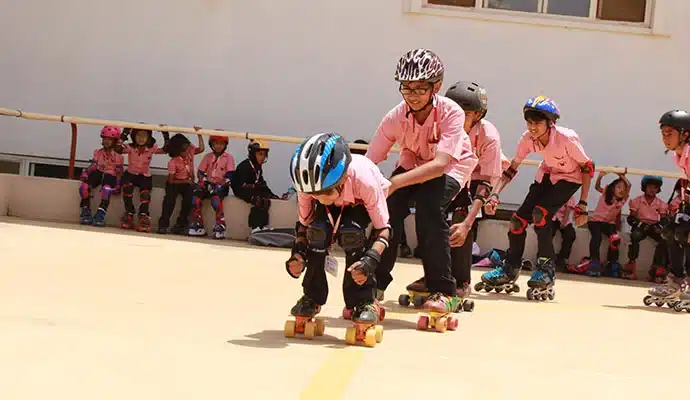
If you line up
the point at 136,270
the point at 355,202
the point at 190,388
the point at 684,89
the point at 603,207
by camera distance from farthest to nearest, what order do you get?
the point at 684,89, the point at 603,207, the point at 136,270, the point at 355,202, the point at 190,388

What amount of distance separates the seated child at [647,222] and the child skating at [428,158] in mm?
5796

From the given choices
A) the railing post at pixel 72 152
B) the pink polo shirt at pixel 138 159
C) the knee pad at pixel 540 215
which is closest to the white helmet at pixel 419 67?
the knee pad at pixel 540 215

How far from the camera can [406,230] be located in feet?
40.6

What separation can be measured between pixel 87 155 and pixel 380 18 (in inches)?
163

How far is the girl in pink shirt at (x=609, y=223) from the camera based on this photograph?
1204 centimetres

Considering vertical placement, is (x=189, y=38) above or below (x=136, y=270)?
above

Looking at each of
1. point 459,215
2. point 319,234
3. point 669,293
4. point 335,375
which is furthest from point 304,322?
point 669,293

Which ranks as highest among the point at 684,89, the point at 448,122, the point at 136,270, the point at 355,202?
the point at 684,89

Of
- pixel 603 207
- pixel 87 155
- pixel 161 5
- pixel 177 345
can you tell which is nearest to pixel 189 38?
pixel 161 5

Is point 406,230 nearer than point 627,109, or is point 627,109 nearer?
point 406,230

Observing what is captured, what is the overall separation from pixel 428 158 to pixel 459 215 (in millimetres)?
1320

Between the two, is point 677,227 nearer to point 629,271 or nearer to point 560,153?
point 560,153

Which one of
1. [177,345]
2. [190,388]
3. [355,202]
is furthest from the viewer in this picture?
[355,202]

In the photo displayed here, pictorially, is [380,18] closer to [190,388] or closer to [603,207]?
[603,207]
